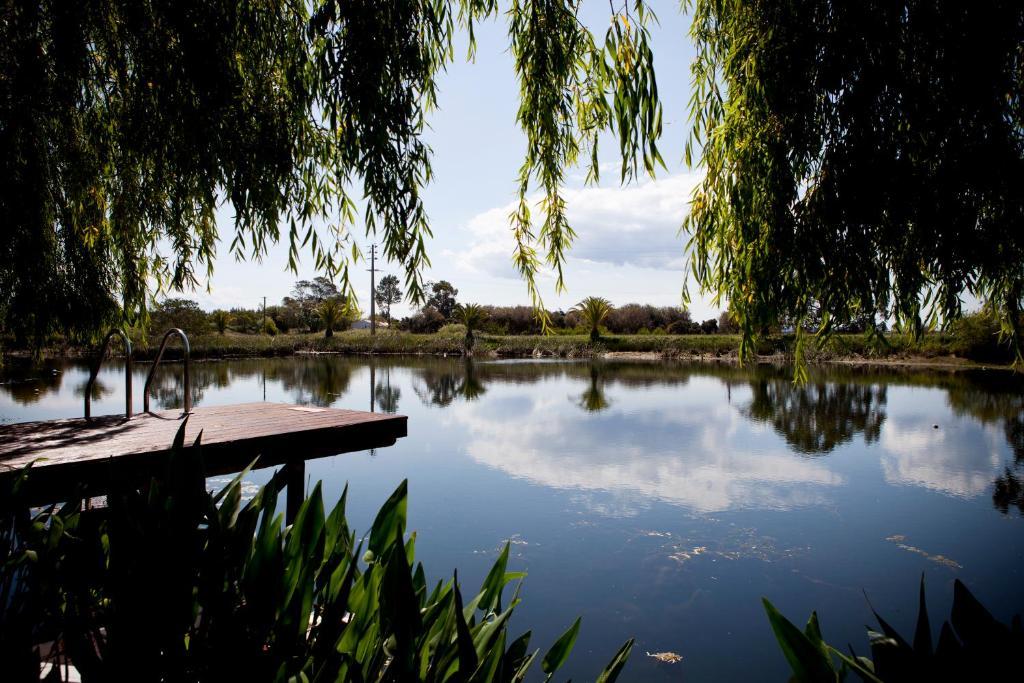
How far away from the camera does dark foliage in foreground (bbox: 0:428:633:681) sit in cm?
80

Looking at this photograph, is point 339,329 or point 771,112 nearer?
point 771,112

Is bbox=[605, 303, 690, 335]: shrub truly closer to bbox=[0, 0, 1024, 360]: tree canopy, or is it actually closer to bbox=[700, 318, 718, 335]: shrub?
bbox=[700, 318, 718, 335]: shrub

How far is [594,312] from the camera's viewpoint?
3406 centimetres

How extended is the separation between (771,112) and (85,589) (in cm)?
287

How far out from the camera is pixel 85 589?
91 centimetres

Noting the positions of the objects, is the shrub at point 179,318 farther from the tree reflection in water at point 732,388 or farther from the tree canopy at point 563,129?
the tree canopy at point 563,129

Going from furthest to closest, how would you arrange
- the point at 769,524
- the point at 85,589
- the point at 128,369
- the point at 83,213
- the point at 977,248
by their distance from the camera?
1. the point at 769,524
2. the point at 83,213
3. the point at 128,369
4. the point at 977,248
5. the point at 85,589

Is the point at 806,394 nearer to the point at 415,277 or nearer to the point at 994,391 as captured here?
the point at 994,391

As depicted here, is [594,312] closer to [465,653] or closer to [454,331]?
[454,331]

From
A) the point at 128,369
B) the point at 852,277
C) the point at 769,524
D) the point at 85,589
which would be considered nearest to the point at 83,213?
the point at 128,369

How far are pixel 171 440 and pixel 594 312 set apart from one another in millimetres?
32560

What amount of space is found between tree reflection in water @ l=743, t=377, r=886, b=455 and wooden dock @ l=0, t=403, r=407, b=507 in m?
7.76

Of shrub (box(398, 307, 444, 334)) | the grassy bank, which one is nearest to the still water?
the grassy bank

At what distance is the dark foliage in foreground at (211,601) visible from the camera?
0.80 meters
